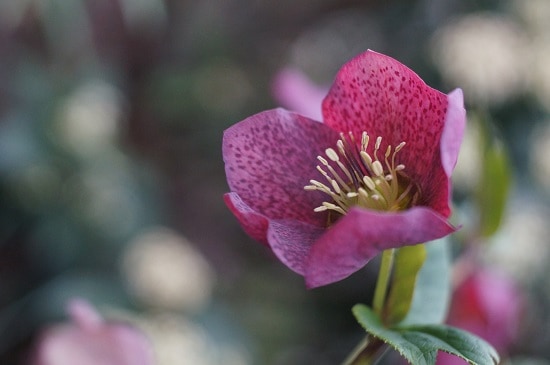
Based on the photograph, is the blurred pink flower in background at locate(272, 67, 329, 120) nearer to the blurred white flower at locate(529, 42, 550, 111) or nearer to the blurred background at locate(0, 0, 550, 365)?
the blurred background at locate(0, 0, 550, 365)

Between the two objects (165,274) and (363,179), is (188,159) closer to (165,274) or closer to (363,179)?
Answer: (165,274)

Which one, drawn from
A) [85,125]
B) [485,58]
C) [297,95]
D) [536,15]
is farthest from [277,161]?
[536,15]

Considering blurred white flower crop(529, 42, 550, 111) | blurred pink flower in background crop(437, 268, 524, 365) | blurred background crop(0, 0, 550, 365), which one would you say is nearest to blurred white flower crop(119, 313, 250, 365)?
blurred background crop(0, 0, 550, 365)

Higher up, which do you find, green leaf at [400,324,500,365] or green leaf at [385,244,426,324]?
green leaf at [385,244,426,324]

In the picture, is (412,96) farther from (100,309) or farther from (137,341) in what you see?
(100,309)

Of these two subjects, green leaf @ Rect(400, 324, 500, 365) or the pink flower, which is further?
the pink flower

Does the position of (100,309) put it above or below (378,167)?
below

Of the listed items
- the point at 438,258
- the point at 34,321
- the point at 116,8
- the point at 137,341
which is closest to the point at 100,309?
the point at 34,321
